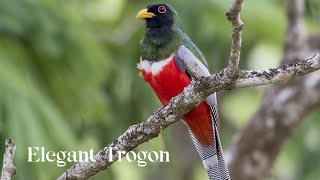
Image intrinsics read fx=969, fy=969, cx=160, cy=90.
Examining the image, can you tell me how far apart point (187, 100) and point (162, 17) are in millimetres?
727

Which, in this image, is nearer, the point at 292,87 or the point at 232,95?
the point at 292,87

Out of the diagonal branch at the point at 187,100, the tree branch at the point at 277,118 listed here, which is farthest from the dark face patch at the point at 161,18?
the tree branch at the point at 277,118

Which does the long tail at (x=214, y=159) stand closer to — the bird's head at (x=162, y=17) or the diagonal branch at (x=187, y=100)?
the diagonal branch at (x=187, y=100)

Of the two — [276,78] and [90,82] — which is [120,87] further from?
[276,78]

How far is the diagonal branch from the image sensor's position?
3.48 m

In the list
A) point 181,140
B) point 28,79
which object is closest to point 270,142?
point 28,79

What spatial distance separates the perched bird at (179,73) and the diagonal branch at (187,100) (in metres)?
0.29

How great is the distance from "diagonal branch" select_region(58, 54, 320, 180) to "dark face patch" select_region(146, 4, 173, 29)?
62cm

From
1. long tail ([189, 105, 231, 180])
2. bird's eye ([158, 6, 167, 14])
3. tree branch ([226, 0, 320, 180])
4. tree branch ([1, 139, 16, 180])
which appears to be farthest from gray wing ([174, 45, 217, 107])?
tree branch ([226, 0, 320, 180])

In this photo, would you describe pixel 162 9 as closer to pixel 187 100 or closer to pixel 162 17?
pixel 162 17

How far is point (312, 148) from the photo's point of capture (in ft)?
27.8

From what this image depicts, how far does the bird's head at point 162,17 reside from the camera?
4203 mm

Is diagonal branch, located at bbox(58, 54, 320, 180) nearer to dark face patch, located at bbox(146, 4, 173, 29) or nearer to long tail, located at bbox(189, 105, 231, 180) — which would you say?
long tail, located at bbox(189, 105, 231, 180)

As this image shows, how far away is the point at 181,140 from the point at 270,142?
2.35 m
